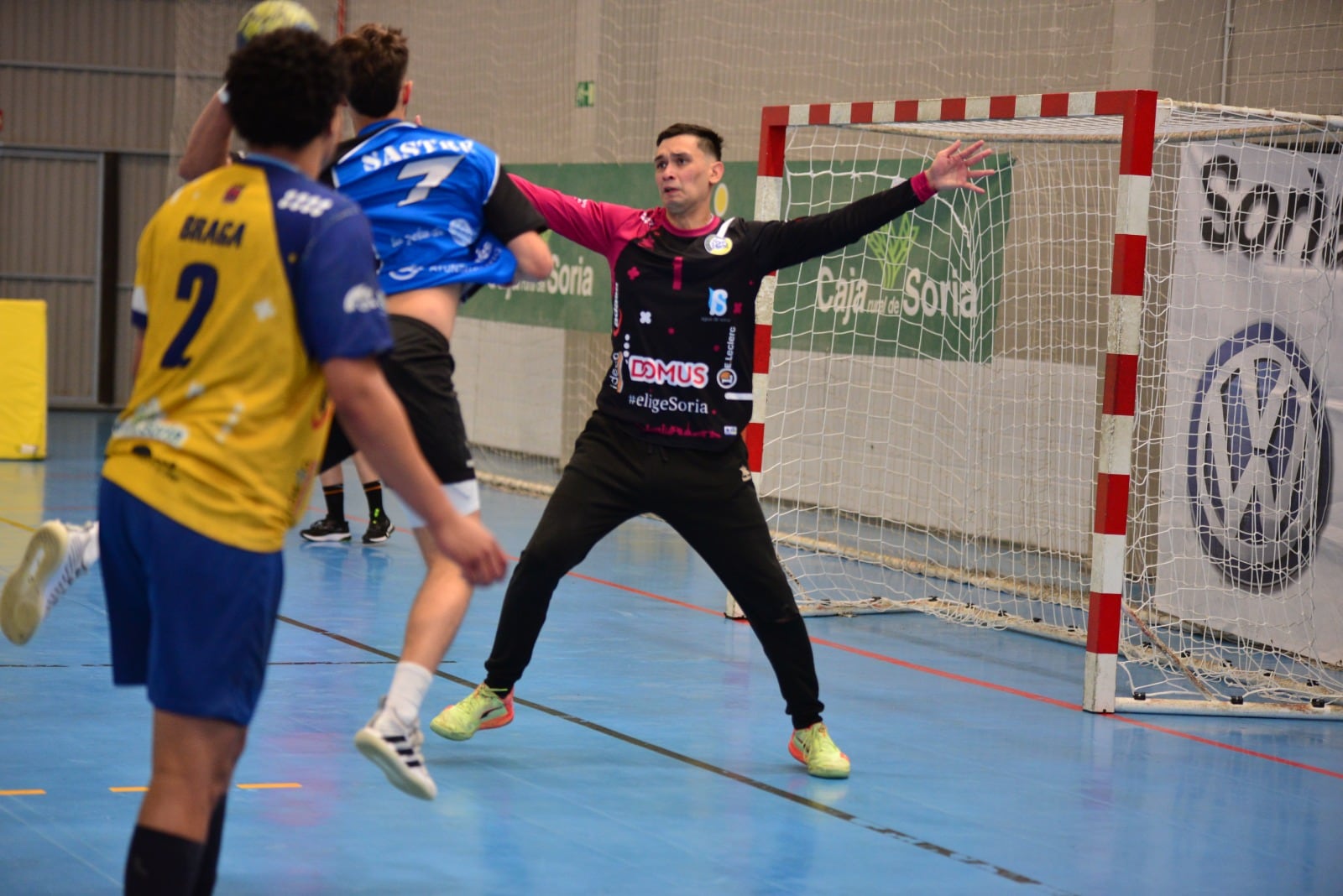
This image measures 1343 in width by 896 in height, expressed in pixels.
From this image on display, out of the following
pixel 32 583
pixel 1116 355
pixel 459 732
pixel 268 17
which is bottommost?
pixel 459 732

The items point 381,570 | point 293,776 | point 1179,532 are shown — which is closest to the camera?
point 293,776

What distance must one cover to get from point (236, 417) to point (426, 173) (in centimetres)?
158

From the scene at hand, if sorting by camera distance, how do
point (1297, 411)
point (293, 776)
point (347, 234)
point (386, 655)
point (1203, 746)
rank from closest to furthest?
point (347, 234) → point (293, 776) → point (1203, 746) → point (386, 655) → point (1297, 411)

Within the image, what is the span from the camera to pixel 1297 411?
7.14m

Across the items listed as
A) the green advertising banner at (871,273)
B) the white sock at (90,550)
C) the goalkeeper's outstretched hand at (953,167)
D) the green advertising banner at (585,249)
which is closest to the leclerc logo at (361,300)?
the white sock at (90,550)

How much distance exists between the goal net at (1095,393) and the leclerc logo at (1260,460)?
11mm

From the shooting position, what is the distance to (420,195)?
13.2 feet

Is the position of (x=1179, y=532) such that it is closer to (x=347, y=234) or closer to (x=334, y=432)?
(x=334, y=432)

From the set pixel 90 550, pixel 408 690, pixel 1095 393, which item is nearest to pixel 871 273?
pixel 1095 393

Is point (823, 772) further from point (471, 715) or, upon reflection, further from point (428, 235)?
point (428, 235)

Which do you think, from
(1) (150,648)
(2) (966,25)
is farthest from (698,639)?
(2) (966,25)

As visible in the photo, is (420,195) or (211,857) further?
(420,195)

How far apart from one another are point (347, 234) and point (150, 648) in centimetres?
79

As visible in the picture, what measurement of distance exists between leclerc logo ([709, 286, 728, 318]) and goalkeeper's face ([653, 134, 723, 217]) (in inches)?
10.9
